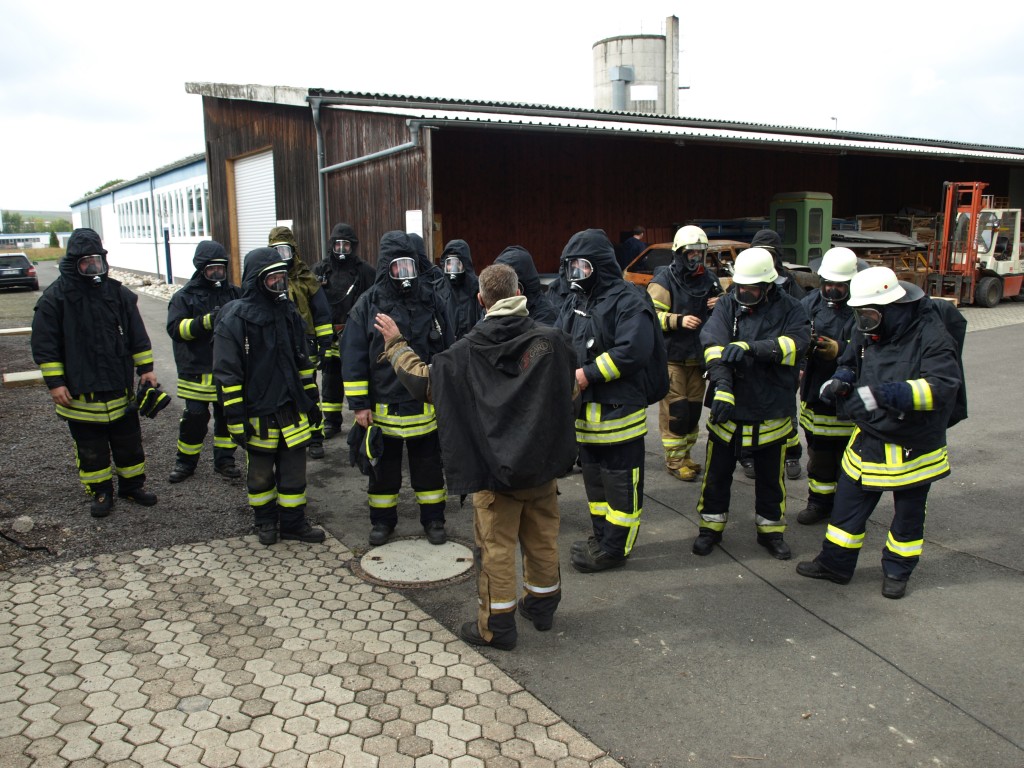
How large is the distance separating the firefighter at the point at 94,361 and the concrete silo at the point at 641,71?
29534 millimetres

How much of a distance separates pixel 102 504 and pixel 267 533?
135 cm

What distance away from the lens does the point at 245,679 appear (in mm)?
3557

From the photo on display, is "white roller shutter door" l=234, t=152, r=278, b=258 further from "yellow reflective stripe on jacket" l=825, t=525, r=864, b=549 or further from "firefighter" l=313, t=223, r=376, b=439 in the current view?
"yellow reflective stripe on jacket" l=825, t=525, r=864, b=549

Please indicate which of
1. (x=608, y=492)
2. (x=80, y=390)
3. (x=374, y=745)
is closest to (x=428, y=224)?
(x=80, y=390)

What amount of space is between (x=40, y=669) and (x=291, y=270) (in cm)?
430

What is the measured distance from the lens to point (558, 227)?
64.9ft

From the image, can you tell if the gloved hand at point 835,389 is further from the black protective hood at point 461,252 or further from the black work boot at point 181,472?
the black work boot at point 181,472

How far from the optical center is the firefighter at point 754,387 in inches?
187

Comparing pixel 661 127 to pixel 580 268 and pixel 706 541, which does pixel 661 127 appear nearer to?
pixel 580 268

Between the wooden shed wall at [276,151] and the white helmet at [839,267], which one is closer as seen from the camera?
the white helmet at [839,267]

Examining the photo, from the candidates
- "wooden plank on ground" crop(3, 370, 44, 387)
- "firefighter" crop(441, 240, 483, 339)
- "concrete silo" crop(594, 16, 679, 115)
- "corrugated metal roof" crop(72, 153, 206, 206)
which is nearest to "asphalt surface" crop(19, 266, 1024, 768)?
"firefighter" crop(441, 240, 483, 339)

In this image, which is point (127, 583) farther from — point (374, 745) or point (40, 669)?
point (374, 745)

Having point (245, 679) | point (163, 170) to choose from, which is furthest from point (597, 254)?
point (163, 170)

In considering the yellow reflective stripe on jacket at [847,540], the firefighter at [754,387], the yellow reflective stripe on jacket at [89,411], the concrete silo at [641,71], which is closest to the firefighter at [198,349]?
the yellow reflective stripe on jacket at [89,411]
